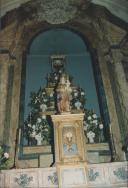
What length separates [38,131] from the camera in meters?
9.04

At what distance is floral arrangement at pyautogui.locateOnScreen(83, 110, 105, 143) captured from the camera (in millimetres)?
9195

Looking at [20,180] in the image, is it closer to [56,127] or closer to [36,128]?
[56,127]

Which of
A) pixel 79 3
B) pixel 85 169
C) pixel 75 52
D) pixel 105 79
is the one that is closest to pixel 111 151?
pixel 85 169

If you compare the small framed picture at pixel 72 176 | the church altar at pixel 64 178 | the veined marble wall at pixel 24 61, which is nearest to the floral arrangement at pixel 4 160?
the church altar at pixel 64 178

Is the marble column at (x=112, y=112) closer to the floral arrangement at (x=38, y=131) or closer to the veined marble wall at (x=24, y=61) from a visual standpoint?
the veined marble wall at (x=24, y=61)

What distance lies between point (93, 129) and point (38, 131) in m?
1.70

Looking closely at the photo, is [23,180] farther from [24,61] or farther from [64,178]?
[24,61]

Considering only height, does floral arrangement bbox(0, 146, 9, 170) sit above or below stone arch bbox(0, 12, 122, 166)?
below

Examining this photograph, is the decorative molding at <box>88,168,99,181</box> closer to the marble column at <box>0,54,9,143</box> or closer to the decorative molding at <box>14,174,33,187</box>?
the decorative molding at <box>14,174,33,187</box>

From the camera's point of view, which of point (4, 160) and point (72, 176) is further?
point (4, 160)

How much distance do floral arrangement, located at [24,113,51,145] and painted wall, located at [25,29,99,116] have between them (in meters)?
0.77

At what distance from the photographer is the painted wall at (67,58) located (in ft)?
35.0

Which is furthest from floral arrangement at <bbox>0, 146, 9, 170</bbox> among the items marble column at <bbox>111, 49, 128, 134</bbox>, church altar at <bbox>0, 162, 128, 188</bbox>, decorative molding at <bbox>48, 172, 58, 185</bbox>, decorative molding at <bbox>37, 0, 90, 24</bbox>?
decorative molding at <bbox>37, 0, 90, 24</bbox>

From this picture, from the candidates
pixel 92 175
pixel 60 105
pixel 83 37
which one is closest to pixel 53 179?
pixel 92 175
